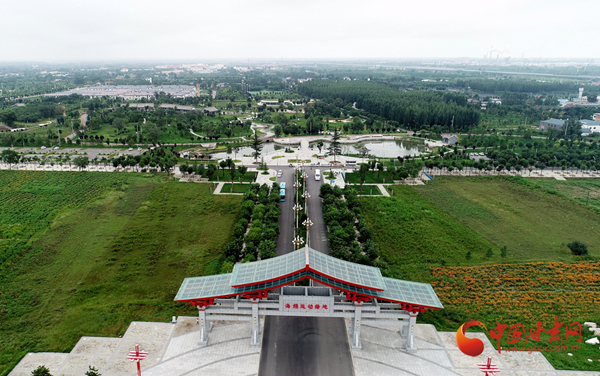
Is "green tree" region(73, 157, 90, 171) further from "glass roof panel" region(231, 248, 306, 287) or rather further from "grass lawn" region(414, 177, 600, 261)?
"grass lawn" region(414, 177, 600, 261)

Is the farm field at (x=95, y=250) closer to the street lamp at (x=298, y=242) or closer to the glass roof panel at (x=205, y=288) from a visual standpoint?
the glass roof panel at (x=205, y=288)

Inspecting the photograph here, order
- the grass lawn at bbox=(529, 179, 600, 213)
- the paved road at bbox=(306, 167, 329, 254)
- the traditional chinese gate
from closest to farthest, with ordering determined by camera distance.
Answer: the traditional chinese gate → the paved road at bbox=(306, 167, 329, 254) → the grass lawn at bbox=(529, 179, 600, 213)

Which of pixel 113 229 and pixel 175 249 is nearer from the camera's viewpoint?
pixel 175 249

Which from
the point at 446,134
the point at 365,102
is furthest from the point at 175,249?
the point at 365,102

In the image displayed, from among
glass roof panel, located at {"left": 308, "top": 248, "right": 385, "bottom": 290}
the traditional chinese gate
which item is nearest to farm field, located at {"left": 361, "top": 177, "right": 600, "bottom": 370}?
the traditional chinese gate

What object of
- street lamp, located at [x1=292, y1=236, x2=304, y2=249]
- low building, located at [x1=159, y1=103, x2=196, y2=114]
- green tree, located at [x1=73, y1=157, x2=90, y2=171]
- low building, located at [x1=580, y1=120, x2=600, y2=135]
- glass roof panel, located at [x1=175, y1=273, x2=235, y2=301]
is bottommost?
street lamp, located at [x1=292, y1=236, x2=304, y2=249]

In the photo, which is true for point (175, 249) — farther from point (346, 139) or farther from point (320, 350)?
point (346, 139)
